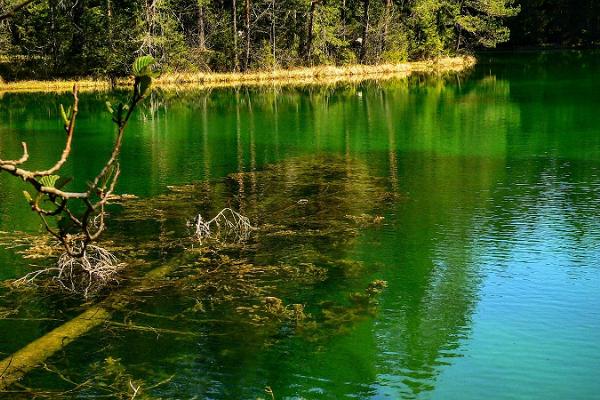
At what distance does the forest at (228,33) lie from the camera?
3209 centimetres

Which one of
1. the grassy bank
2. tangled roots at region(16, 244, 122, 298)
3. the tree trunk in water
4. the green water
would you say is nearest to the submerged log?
the green water

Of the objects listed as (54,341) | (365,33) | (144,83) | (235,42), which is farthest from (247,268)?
(365,33)

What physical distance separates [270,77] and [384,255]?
91.5ft

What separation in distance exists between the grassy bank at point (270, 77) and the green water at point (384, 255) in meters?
13.3

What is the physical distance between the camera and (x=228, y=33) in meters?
35.1

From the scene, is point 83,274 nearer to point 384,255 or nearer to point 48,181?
point 384,255

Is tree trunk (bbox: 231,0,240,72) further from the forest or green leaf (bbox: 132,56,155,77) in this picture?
green leaf (bbox: 132,56,155,77)

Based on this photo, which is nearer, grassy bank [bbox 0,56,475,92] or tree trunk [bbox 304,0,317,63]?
grassy bank [bbox 0,56,475,92]

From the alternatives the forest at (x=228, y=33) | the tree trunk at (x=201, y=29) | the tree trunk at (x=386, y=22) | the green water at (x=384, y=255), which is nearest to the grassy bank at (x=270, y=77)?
the forest at (x=228, y=33)

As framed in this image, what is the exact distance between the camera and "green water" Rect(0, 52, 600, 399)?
5.39 m

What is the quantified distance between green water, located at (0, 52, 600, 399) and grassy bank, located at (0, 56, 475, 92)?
1325 centimetres

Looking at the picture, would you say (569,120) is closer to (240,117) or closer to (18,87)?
(240,117)

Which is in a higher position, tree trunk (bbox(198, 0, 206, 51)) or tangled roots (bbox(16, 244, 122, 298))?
tree trunk (bbox(198, 0, 206, 51))

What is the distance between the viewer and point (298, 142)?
16.4 m
